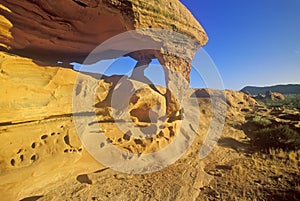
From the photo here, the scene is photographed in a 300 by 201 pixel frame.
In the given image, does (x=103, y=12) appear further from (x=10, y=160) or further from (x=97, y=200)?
(x=97, y=200)

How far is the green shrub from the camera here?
25.3 ft

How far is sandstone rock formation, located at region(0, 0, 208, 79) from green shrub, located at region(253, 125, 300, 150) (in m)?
6.34

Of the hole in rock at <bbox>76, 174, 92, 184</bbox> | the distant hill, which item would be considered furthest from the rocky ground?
the distant hill

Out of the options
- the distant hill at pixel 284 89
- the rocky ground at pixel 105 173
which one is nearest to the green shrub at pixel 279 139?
the rocky ground at pixel 105 173

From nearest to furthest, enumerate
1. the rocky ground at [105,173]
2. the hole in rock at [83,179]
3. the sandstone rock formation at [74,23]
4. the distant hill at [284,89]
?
1. the rocky ground at [105,173]
2. the sandstone rock formation at [74,23]
3. the hole in rock at [83,179]
4. the distant hill at [284,89]

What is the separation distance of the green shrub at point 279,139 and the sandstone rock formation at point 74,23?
250 inches

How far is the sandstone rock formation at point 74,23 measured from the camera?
4109 mm

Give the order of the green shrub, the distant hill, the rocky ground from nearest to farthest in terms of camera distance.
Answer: the rocky ground < the green shrub < the distant hill

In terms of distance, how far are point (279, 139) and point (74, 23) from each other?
9689 mm

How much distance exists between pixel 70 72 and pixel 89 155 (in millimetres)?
2621

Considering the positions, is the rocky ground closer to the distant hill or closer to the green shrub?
the green shrub

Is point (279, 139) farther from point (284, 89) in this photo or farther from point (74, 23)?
point (284, 89)

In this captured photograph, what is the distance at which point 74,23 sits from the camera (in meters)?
4.93

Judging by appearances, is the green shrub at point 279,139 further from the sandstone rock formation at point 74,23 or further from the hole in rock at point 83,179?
the hole in rock at point 83,179
